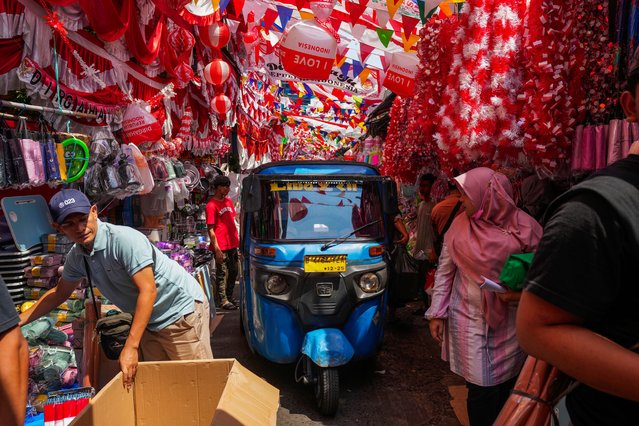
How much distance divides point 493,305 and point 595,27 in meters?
2.00

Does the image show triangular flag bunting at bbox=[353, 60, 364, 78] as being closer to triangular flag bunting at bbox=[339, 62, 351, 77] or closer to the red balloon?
triangular flag bunting at bbox=[339, 62, 351, 77]

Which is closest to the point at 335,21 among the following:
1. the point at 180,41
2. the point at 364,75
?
the point at 180,41

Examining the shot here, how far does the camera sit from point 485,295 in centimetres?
247

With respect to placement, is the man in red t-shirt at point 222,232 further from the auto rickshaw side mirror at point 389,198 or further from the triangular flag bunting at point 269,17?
the triangular flag bunting at point 269,17

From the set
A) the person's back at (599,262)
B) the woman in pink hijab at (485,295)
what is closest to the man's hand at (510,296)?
the woman in pink hijab at (485,295)

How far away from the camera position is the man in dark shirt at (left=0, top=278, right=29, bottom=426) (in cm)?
136

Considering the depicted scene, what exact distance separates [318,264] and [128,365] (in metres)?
1.89

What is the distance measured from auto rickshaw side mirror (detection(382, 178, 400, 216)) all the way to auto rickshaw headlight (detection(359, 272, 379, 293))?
704 mm

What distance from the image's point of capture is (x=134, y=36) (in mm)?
5375

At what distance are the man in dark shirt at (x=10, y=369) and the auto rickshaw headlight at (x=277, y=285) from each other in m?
2.50

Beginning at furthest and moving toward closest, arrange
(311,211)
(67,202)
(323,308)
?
(311,211)
(323,308)
(67,202)

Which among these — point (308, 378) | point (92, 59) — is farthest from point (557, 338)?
point (92, 59)

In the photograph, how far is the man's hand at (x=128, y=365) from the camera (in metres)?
2.25

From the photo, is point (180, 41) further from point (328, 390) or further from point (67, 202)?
point (328, 390)
